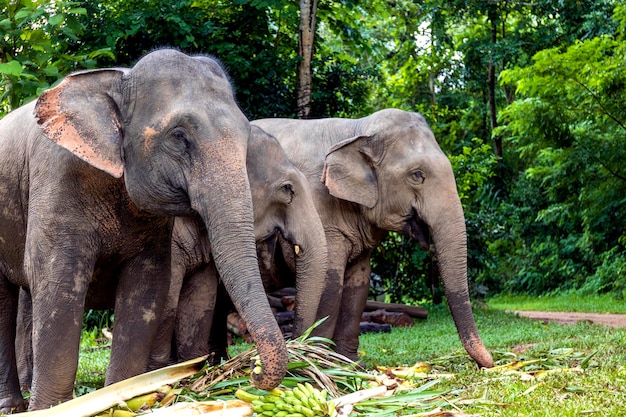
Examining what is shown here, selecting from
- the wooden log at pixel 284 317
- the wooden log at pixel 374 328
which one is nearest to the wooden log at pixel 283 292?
the wooden log at pixel 284 317

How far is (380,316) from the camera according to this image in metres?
14.3

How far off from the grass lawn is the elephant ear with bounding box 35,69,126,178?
7.76 feet

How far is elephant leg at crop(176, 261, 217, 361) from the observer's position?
774 centimetres

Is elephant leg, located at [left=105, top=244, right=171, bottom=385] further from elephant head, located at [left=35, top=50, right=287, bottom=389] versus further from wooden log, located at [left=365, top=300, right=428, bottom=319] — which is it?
wooden log, located at [left=365, top=300, right=428, bottom=319]

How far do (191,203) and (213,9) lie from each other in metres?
8.81

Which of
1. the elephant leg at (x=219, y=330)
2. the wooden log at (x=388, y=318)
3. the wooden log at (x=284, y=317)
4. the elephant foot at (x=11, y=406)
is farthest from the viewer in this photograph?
the wooden log at (x=388, y=318)

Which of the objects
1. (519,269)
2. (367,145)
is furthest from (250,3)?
(519,269)

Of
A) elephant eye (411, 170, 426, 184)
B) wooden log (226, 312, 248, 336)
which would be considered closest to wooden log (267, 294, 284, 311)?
wooden log (226, 312, 248, 336)

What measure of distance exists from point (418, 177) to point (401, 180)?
0.18m

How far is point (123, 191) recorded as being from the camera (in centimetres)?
574

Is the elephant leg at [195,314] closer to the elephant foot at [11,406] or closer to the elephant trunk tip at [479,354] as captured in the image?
the elephant foot at [11,406]

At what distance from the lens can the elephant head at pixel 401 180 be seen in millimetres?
8320

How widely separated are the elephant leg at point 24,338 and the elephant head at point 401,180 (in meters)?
2.91

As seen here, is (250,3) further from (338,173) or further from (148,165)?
(148,165)
